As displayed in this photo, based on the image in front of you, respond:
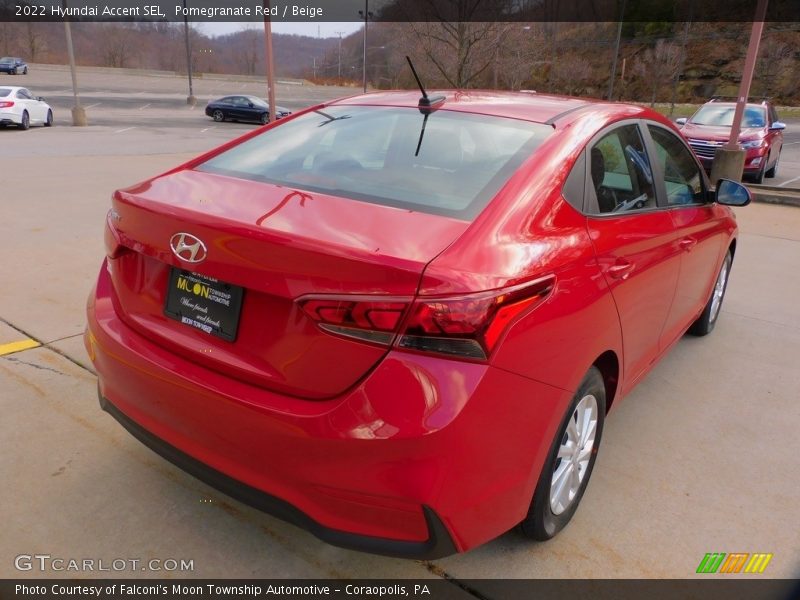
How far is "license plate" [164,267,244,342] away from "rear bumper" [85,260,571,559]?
135 mm

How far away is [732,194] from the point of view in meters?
3.65

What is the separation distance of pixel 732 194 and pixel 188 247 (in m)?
3.06

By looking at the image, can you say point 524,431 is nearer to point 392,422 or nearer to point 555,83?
point 392,422

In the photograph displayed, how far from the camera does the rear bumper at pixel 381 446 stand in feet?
5.60

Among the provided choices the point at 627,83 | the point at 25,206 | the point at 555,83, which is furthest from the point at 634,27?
the point at 25,206

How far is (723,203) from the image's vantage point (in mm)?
3705

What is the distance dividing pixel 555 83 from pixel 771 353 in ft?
212

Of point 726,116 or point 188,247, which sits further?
point 726,116

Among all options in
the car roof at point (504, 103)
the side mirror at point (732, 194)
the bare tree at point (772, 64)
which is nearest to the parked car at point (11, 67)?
the bare tree at point (772, 64)

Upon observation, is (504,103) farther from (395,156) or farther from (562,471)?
(562,471)

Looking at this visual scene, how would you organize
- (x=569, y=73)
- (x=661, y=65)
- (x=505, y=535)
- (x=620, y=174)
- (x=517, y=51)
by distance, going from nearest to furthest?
(x=505, y=535) < (x=620, y=174) < (x=517, y=51) < (x=661, y=65) < (x=569, y=73)

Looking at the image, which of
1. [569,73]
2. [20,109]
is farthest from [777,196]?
[569,73]

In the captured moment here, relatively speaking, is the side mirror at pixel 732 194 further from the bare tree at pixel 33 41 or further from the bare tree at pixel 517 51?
the bare tree at pixel 33 41

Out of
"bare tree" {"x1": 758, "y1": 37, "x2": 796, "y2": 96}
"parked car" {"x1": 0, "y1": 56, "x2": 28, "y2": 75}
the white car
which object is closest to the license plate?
the white car
